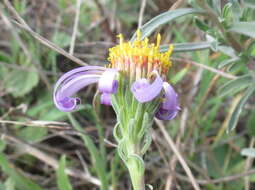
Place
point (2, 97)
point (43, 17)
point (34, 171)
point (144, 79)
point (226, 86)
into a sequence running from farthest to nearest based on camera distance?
point (43, 17), point (2, 97), point (34, 171), point (226, 86), point (144, 79)

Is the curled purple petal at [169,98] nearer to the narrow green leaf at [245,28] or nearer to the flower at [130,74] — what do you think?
the flower at [130,74]

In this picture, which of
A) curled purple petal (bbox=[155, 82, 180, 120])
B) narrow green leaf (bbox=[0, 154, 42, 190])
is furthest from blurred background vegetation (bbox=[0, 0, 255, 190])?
curled purple petal (bbox=[155, 82, 180, 120])

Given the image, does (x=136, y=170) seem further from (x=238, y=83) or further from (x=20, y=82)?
(x=20, y=82)

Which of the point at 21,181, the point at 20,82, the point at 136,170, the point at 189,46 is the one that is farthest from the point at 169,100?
the point at 20,82

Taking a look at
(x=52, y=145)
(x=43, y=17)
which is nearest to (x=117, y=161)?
(x=52, y=145)

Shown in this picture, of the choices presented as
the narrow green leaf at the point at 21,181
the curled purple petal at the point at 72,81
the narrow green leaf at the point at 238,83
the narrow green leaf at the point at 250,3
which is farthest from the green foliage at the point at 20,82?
the narrow green leaf at the point at 250,3

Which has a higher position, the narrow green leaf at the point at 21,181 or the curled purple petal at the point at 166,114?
the curled purple petal at the point at 166,114

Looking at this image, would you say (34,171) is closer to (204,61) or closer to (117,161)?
(117,161)

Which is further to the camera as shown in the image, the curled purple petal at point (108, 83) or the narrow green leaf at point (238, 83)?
the narrow green leaf at point (238, 83)

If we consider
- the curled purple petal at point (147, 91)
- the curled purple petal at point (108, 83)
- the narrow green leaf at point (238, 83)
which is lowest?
the narrow green leaf at point (238, 83)
